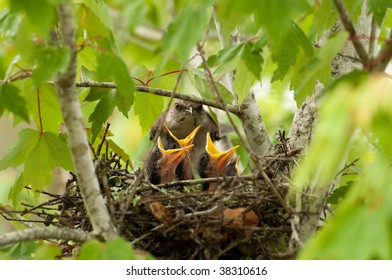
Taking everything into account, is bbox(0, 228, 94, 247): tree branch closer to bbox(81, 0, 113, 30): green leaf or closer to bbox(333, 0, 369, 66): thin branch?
bbox(81, 0, 113, 30): green leaf

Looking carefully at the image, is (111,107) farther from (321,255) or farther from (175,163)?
(321,255)

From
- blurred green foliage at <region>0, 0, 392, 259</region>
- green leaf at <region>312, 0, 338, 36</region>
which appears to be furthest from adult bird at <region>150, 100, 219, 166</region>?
green leaf at <region>312, 0, 338, 36</region>

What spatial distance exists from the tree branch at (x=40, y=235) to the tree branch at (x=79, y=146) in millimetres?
64

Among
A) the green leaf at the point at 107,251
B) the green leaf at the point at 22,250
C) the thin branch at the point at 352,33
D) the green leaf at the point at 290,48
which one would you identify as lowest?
the green leaf at the point at 107,251

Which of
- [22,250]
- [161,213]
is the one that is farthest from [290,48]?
[22,250]

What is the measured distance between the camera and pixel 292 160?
3.78 meters

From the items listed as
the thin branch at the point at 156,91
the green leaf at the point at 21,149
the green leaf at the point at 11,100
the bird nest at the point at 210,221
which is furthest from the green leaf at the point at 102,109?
the green leaf at the point at 11,100

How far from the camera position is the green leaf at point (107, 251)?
223 cm

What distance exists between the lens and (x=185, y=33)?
2.34m

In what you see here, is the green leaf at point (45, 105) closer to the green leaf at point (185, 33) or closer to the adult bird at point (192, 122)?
the green leaf at point (185, 33)

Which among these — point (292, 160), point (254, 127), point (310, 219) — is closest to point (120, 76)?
point (310, 219)

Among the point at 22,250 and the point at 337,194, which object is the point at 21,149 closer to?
the point at 22,250

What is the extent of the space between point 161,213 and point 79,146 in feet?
2.36

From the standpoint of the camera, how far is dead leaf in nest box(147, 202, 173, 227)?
3105 mm
